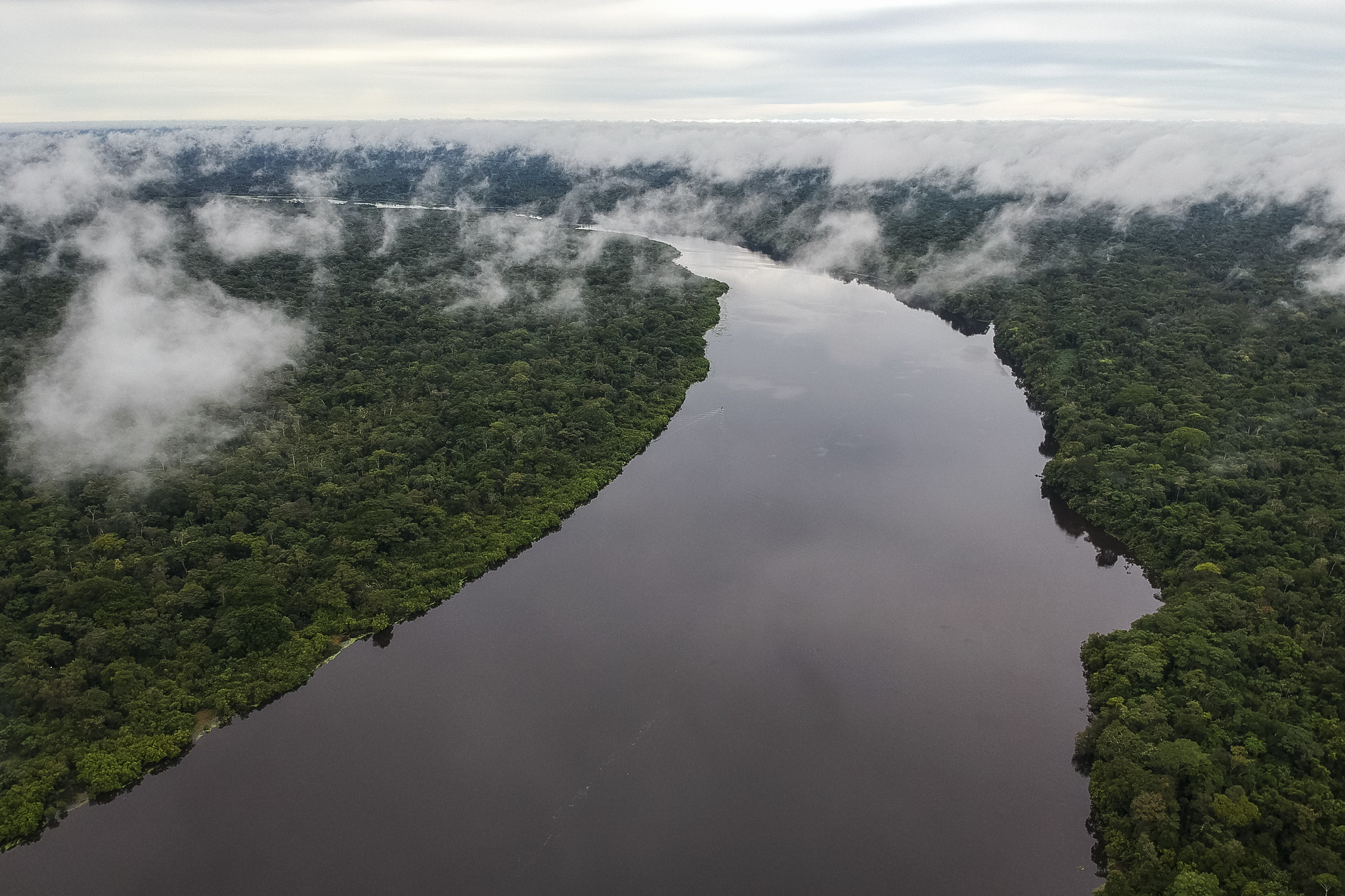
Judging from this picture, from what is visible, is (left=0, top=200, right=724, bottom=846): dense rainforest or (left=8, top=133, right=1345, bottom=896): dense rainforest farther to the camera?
(left=0, top=200, right=724, bottom=846): dense rainforest

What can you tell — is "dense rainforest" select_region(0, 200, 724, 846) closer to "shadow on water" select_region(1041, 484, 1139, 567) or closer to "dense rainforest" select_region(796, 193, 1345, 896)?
"shadow on water" select_region(1041, 484, 1139, 567)

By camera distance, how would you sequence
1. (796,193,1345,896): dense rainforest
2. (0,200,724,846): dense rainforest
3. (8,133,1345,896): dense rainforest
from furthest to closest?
1. (0,200,724,846): dense rainforest
2. (8,133,1345,896): dense rainforest
3. (796,193,1345,896): dense rainforest

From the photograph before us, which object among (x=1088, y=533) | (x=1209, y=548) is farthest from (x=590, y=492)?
(x=1209, y=548)

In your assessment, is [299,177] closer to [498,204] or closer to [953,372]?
[498,204]

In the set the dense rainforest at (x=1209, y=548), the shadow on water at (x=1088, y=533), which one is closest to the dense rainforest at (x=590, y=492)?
the dense rainforest at (x=1209, y=548)

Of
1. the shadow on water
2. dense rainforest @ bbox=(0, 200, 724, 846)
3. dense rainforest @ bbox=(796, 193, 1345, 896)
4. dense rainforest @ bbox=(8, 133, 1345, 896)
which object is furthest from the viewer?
the shadow on water

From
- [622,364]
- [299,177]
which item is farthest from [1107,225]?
[299,177]

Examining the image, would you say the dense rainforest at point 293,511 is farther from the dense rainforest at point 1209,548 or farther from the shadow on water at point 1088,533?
the dense rainforest at point 1209,548

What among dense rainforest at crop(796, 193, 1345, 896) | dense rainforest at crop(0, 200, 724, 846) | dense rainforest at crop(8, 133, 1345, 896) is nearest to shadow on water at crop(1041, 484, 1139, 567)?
dense rainforest at crop(796, 193, 1345, 896)
